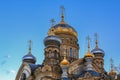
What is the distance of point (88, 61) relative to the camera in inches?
1300

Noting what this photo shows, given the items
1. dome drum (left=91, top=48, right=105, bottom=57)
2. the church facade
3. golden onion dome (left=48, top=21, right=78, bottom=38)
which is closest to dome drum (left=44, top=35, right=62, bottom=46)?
the church facade

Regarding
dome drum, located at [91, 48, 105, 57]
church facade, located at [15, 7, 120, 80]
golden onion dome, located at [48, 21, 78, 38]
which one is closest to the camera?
church facade, located at [15, 7, 120, 80]

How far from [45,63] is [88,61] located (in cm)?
461

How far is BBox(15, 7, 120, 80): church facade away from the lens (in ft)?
101

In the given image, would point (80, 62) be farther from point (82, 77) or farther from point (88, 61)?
point (82, 77)

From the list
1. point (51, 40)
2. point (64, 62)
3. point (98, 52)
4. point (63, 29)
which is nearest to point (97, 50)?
point (98, 52)

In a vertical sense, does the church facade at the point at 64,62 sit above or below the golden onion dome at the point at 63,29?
below

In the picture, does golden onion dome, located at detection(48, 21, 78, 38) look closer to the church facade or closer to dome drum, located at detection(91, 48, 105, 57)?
the church facade

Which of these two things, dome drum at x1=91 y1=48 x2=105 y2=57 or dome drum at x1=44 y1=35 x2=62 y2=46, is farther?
dome drum at x1=91 y1=48 x2=105 y2=57

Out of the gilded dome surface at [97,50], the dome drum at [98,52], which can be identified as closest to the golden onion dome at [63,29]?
the gilded dome surface at [97,50]

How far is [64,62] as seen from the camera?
3083cm

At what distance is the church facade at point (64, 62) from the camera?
101ft

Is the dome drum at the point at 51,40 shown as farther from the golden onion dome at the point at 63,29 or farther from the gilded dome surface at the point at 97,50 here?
the gilded dome surface at the point at 97,50

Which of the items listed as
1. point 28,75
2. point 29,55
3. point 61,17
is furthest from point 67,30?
point 28,75
